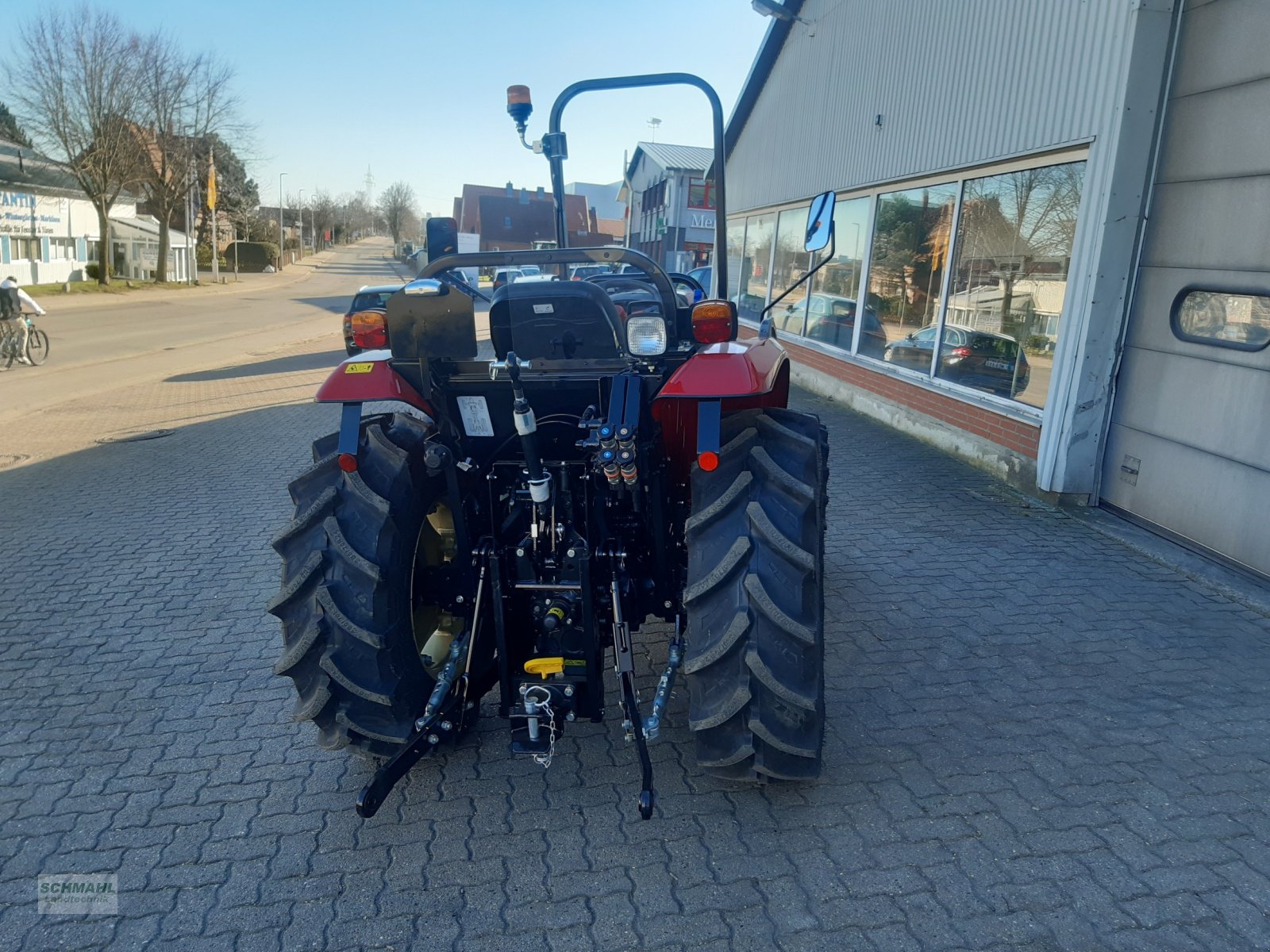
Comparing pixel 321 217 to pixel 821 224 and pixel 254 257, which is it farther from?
pixel 821 224

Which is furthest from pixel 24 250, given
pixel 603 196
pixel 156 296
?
pixel 603 196

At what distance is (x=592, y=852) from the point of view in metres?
2.72

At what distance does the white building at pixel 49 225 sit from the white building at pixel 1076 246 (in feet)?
112

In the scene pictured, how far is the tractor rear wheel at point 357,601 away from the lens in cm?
278

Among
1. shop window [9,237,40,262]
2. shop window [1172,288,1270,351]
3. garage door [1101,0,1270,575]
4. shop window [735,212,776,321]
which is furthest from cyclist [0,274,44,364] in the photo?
shop window [9,237,40,262]

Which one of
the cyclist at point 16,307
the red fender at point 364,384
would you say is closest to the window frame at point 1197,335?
the red fender at point 364,384

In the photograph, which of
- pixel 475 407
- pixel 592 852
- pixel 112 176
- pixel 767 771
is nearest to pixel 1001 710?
pixel 767 771

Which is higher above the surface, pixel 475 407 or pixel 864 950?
pixel 475 407

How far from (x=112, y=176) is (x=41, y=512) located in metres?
36.7

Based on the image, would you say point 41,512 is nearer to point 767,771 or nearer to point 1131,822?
point 767,771

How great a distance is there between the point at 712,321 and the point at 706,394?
353 mm

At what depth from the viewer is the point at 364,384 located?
122 inches

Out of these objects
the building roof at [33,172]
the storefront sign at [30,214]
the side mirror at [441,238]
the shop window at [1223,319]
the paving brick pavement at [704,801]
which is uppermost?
the building roof at [33,172]

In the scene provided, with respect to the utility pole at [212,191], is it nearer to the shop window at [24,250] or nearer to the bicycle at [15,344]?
the shop window at [24,250]
